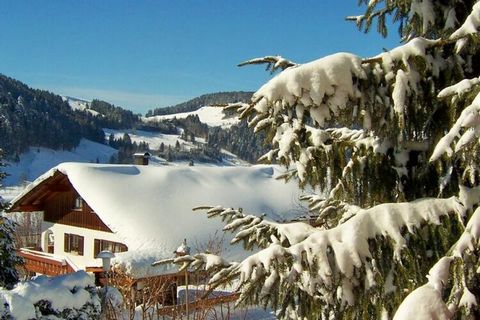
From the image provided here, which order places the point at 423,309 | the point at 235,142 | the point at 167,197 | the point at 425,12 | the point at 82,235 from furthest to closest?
the point at 235,142
the point at 167,197
the point at 82,235
the point at 425,12
the point at 423,309

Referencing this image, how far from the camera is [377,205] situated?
12.1 ft

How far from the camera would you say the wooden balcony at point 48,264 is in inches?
773

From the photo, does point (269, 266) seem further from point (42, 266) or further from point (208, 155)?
point (208, 155)

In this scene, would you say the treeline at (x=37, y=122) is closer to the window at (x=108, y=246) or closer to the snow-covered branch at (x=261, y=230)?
the window at (x=108, y=246)

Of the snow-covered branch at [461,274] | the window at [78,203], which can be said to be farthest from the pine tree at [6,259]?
the window at [78,203]

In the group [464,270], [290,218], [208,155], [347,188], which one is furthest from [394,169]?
[208,155]

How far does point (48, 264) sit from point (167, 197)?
673cm

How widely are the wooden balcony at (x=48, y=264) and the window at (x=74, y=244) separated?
2.60 m

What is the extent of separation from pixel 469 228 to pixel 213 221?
21.9 metres

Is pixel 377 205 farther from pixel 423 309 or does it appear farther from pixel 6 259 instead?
pixel 6 259

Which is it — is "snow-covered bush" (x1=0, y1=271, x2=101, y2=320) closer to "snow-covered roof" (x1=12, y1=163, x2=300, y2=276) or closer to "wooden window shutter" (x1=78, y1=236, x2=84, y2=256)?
"snow-covered roof" (x1=12, y1=163, x2=300, y2=276)

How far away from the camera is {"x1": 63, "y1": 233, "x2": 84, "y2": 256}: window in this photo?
24.0 m

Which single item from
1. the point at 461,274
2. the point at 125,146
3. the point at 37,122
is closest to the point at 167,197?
the point at 461,274

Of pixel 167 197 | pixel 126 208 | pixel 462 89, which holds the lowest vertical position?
pixel 126 208
